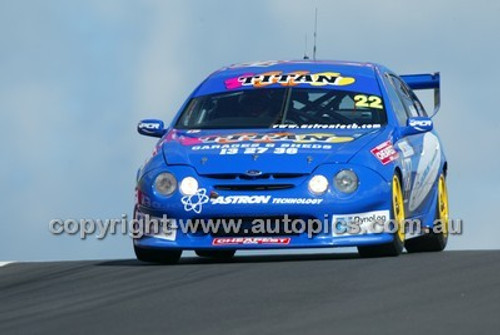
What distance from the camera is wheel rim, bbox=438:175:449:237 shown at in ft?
45.3

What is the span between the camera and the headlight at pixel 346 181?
11.4 metres

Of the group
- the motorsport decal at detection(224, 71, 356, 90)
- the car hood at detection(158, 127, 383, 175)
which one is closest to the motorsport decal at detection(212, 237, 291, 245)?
the car hood at detection(158, 127, 383, 175)

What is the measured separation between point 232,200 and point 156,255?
0.80 metres

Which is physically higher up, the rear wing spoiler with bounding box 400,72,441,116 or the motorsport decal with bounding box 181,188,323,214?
the motorsport decal with bounding box 181,188,323,214

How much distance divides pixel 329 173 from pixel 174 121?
182cm

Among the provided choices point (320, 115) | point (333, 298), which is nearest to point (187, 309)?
point (333, 298)

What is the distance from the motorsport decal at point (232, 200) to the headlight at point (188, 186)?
1.3 inches

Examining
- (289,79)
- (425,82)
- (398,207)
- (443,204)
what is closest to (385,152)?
(398,207)

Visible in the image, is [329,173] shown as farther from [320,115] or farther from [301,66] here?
[301,66]

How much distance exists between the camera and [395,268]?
10266mm

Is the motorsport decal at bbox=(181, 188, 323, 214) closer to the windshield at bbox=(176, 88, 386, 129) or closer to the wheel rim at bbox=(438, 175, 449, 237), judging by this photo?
the windshield at bbox=(176, 88, 386, 129)

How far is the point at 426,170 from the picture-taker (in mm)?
13227

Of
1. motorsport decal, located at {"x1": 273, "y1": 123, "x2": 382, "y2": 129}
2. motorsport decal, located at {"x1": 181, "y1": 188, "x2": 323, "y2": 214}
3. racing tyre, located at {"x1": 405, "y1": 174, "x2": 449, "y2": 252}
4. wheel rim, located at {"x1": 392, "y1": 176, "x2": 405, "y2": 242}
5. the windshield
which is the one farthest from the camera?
racing tyre, located at {"x1": 405, "y1": 174, "x2": 449, "y2": 252}

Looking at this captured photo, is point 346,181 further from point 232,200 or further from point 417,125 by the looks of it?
point 417,125
